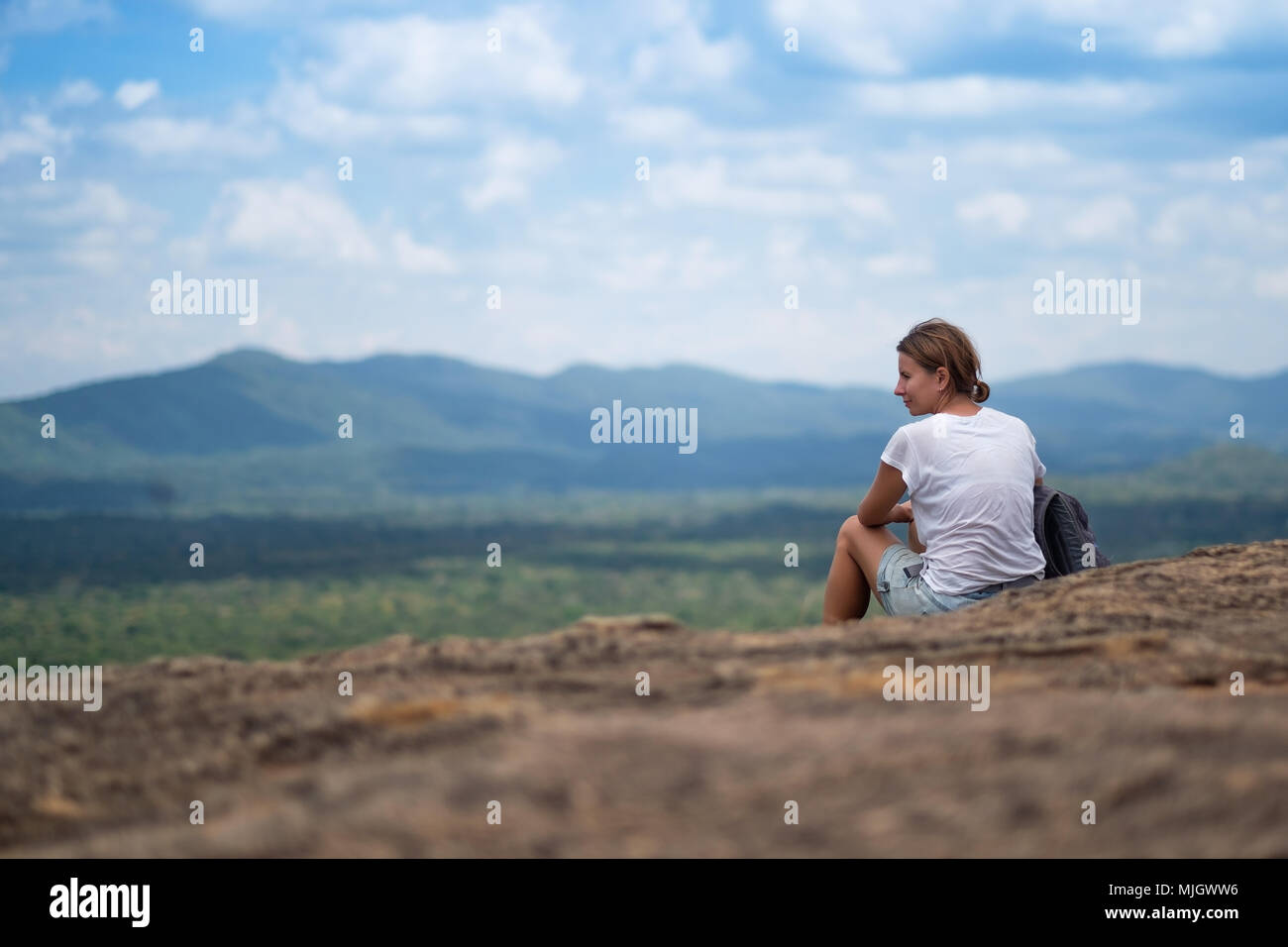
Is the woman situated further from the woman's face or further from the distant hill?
the distant hill

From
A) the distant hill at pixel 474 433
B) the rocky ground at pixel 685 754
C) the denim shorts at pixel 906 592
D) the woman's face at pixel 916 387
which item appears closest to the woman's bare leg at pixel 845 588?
the denim shorts at pixel 906 592

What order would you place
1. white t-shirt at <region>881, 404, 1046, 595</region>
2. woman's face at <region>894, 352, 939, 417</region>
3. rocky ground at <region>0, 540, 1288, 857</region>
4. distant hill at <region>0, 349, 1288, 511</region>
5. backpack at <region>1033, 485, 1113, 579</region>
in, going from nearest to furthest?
1. rocky ground at <region>0, 540, 1288, 857</region>
2. white t-shirt at <region>881, 404, 1046, 595</region>
3. woman's face at <region>894, 352, 939, 417</region>
4. backpack at <region>1033, 485, 1113, 579</region>
5. distant hill at <region>0, 349, 1288, 511</region>

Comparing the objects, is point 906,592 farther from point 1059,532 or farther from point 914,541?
point 1059,532

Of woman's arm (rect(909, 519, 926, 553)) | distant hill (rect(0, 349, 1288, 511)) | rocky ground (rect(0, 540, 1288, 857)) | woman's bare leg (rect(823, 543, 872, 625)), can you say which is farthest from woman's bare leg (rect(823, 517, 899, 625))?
distant hill (rect(0, 349, 1288, 511))

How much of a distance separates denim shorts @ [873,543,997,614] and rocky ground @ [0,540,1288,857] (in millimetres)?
1062

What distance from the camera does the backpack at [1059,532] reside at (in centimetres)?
585

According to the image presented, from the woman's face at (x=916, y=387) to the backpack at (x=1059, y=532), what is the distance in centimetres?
70

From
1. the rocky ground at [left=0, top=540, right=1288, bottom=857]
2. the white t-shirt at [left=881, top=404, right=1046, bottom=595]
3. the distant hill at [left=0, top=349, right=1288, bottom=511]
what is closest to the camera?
the rocky ground at [left=0, top=540, right=1288, bottom=857]

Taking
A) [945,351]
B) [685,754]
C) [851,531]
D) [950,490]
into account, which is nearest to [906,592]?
[851,531]

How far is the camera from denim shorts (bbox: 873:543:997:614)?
5492mm

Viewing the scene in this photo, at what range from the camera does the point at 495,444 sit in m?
155

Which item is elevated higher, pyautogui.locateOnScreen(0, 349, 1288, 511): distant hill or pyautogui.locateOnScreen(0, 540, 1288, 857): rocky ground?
pyautogui.locateOnScreen(0, 349, 1288, 511): distant hill
